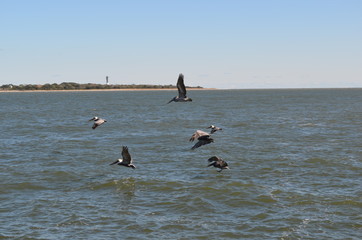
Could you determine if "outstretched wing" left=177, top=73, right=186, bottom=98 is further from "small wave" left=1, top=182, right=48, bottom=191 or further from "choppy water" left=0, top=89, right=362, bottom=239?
"small wave" left=1, top=182, right=48, bottom=191

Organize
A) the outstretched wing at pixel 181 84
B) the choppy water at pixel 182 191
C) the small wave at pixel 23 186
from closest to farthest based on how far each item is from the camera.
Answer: the choppy water at pixel 182 191 < the outstretched wing at pixel 181 84 < the small wave at pixel 23 186

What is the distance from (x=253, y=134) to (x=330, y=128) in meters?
10.4

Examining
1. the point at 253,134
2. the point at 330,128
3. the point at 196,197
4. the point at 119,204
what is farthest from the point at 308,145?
the point at 119,204

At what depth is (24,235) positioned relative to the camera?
53.4 ft

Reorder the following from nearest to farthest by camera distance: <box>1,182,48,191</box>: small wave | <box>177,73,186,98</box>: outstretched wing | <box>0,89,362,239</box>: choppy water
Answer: <box>0,89,362,239</box>: choppy water → <box>177,73,186,98</box>: outstretched wing → <box>1,182,48,191</box>: small wave

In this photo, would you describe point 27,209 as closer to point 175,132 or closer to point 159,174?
point 159,174

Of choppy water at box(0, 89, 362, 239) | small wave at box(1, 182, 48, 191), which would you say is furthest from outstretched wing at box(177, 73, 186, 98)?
small wave at box(1, 182, 48, 191)

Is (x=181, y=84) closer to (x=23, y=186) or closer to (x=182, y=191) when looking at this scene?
(x=182, y=191)

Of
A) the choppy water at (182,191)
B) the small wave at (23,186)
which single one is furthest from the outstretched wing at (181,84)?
the small wave at (23,186)

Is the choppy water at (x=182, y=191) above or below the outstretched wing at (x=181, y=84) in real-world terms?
below

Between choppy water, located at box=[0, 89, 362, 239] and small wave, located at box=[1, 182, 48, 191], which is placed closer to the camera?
choppy water, located at box=[0, 89, 362, 239]

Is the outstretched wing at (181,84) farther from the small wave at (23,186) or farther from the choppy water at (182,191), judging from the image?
the small wave at (23,186)

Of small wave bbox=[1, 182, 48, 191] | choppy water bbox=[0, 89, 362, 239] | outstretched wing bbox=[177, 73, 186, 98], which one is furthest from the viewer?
small wave bbox=[1, 182, 48, 191]

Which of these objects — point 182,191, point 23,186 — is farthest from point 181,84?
point 23,186
